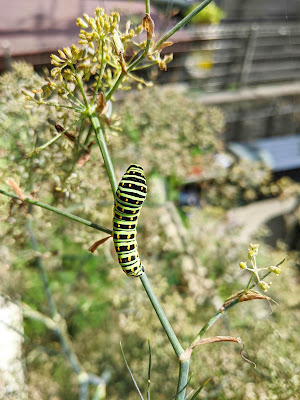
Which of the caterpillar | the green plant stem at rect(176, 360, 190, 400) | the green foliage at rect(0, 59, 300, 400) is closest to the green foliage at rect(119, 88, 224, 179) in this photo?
the green foliage at rect(0, 59, 300, 400)

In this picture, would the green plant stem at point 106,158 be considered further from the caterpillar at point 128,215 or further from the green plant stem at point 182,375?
the green plant stem at point 182,375

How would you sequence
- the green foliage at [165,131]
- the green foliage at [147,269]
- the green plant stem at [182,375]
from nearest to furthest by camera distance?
the green plant stem at [182,375] < the green foliage at [147,269] < the green foliage at [165,131]

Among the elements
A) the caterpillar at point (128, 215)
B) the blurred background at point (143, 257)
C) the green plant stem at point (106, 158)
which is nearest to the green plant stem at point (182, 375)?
the caterpillar at point (128, 215)

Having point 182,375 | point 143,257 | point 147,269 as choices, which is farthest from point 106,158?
point 143,257

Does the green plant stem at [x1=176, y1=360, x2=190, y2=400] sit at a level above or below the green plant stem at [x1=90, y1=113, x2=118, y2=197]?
below

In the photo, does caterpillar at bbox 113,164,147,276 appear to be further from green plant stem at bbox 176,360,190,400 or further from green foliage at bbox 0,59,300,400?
green foliage at bbox 0,59,300,400

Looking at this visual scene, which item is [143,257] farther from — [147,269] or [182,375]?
[182,375]

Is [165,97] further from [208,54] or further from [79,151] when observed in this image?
[208,54]

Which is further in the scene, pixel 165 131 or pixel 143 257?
pixel 165 131
